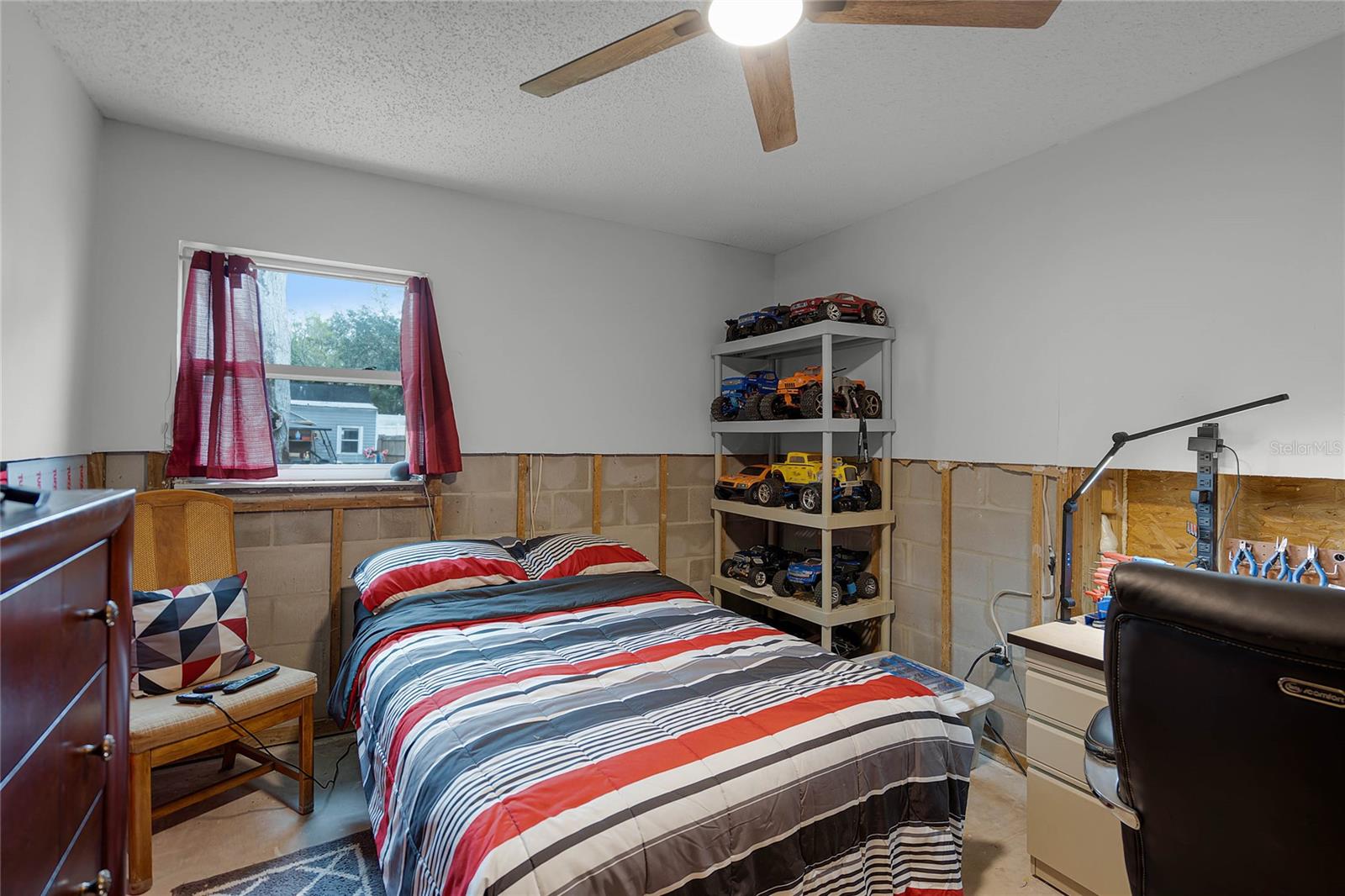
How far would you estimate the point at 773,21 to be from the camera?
1414mm

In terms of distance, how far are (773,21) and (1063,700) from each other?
83.1 inches

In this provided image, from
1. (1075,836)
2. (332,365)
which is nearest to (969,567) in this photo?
(1075,836)

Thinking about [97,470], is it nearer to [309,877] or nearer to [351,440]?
[351,440]

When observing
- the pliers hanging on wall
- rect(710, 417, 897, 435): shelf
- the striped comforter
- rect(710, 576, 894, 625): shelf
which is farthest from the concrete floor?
rect(710, 417, 897, 435): shelf

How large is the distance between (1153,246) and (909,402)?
1264mm

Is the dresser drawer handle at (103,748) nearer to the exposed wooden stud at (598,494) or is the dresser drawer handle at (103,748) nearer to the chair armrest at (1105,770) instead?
the chair armrest at (1105,770)

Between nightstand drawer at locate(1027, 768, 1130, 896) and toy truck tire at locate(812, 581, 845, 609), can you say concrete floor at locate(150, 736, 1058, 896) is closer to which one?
nightstand drawer at locate(1027, 768, 1130, 896)

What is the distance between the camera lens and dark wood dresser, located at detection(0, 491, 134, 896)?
2.28 ft

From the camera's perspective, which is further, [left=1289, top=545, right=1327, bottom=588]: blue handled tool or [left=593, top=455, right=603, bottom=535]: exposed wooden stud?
[left=593, top=455, right=603, bottom=535]: exposed wooden stud

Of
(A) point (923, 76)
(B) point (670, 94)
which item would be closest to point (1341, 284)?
(A) point (923, 76)

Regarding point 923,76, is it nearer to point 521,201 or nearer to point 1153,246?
point 1153,246

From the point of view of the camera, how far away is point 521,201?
3.44 m

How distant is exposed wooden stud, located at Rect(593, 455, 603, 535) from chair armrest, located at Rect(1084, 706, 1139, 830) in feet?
8.73

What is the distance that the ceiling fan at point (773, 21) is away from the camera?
1.38 meters
